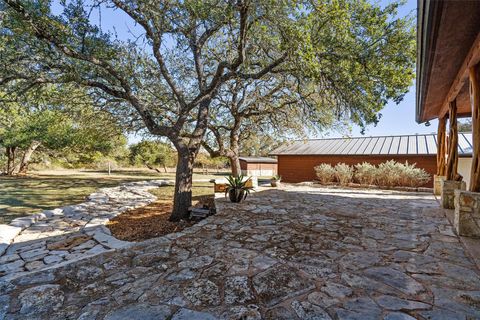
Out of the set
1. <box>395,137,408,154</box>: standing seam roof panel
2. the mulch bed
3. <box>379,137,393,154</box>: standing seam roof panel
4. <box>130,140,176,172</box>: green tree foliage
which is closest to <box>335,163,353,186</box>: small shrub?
<box>379,137,393,154</box>: standing seam roof panel

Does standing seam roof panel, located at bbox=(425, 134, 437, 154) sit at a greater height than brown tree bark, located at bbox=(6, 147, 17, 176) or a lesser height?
greater

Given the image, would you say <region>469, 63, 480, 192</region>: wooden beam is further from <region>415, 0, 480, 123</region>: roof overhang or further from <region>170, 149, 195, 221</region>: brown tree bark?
<region>170, 149, 195, 221</region>: brown tree bark

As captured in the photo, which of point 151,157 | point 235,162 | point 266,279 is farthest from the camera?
point 151,157

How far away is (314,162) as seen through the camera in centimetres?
1483

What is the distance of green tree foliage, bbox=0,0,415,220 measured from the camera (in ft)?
12.8

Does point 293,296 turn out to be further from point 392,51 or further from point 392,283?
point 392,51

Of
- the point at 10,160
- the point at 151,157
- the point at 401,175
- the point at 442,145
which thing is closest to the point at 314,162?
the point at 401,175

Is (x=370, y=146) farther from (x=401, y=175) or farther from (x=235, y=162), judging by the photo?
(x=235, y=162)

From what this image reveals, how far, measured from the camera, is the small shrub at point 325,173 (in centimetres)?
1316

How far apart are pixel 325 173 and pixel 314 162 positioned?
1714mm

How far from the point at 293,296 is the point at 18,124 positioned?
16917 millimetres

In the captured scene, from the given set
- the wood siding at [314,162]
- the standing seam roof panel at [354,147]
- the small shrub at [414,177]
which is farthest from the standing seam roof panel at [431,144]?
the standing seam roof panel at [354,147]

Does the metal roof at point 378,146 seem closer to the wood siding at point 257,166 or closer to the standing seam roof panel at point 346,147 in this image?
the standing seam roof panel at point 346,147

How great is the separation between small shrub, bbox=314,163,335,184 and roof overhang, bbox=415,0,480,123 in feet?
25.5
